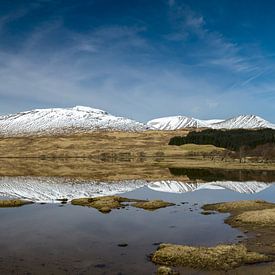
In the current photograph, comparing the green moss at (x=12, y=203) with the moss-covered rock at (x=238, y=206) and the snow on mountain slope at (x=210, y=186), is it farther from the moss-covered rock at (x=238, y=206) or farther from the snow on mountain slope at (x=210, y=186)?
the snow on mountain slope at (x=210, y=186)

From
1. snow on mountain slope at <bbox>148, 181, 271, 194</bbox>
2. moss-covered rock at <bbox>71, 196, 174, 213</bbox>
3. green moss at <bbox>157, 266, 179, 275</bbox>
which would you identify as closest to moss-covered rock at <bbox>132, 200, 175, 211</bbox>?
moss-covered rock at <bbox>71, 196, 174, 213</bbox>

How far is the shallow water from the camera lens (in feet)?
93.6

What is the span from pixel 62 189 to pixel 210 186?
29.2 metres

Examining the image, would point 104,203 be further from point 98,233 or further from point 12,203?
point 98,233

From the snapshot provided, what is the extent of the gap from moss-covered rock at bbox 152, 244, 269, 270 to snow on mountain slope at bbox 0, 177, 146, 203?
34167 mm

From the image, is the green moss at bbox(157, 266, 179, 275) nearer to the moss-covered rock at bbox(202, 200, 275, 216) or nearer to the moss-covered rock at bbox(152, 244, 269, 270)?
the moss-covered rock at bbox(152, 244, 269, 270)

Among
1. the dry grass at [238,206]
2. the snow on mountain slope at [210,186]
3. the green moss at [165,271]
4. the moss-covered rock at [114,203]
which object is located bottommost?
the green moss at [165,271]

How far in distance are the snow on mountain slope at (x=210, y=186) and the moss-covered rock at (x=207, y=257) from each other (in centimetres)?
4190

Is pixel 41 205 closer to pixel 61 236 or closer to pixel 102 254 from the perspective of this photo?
pixel 61 236

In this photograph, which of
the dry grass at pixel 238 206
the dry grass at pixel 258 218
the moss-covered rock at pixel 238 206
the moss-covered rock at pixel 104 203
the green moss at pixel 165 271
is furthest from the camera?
the moss-covered rock at pixel 104 203

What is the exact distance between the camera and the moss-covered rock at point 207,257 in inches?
1107

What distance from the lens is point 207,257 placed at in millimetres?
28969

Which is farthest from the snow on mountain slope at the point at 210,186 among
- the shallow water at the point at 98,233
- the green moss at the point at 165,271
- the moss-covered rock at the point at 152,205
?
the green moss at the point at 165,271

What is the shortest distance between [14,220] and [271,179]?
6398 cm
